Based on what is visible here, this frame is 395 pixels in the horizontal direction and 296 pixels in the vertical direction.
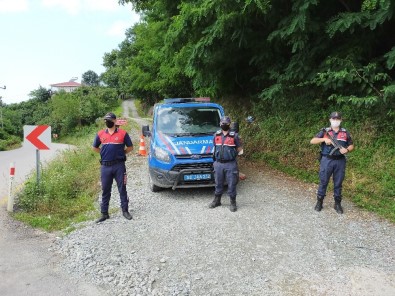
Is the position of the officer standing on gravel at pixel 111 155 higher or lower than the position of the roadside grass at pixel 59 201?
higher

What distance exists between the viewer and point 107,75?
70.6 meters

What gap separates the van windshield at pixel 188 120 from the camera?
7.84m

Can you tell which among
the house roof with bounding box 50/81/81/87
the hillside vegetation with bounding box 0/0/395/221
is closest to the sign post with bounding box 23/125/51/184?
the hillside vegetation with bounding box 0/0/395/221

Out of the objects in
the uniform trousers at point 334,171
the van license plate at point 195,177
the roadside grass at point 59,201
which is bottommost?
the roadside grass at point 59,201

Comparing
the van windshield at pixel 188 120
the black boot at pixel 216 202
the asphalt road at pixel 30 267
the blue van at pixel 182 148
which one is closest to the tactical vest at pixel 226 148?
the blue van at pixel 182 148

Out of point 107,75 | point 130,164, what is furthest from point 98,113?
point 130,164

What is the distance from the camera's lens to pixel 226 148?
20.8ft

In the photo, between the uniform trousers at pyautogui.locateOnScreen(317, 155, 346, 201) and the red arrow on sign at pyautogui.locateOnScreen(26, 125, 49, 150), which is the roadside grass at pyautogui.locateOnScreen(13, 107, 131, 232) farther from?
the uniform trousers at pyautogui.locateOnScreen(317, 155, 346, 201)

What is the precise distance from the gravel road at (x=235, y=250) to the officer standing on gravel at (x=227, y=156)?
1.72 feet

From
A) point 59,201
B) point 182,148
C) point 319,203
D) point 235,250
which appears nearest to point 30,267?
point 235,250

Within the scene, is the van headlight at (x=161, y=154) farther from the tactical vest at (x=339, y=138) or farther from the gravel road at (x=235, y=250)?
the tactical vest at (x=339, y=138)

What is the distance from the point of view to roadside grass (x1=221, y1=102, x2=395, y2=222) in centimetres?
684

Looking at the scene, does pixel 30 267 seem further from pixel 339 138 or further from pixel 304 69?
pixel 304 69

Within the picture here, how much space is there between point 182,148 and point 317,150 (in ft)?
12.9
